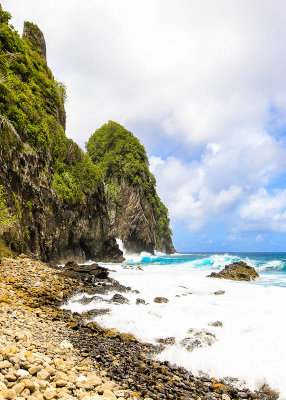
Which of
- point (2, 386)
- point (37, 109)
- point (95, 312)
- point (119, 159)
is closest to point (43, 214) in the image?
point (37, 109)

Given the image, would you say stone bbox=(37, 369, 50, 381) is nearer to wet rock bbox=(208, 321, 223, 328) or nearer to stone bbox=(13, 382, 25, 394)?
stone bbox=(13, 382, 25, 394)

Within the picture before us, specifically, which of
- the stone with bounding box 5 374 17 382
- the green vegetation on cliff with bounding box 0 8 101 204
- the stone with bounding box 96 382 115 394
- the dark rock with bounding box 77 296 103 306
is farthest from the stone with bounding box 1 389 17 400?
the green vegetation on cliff with bounding box 0 8 101 204

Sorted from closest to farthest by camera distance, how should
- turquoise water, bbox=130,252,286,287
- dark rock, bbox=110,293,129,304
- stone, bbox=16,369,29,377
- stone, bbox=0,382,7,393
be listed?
stone, bbox=0,382,7,393
stone, bbox=16,369,29,377
dark rock, bbox=110,293,129,304
turquoise water, bbox=130,252,286,287

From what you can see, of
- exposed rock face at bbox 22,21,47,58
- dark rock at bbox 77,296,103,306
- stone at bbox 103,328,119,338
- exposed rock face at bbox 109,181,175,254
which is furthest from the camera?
exposed rock face at bbox 109,181,175,254

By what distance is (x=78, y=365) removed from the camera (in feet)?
13.0

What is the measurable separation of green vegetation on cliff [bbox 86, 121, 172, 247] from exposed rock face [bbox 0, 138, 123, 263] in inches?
860

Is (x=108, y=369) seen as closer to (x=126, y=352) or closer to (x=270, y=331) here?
(x=126, y=352)

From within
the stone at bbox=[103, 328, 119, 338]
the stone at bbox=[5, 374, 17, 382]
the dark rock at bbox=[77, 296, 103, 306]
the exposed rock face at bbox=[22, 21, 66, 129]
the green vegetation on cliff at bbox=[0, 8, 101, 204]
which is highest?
the exposed rock face at bbox=[22, 21, 66, 129]

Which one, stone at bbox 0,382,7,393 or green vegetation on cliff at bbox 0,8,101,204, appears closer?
stone at bbox 0,382,7,393

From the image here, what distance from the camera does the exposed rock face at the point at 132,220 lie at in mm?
46938

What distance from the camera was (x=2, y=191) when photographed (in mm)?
11875

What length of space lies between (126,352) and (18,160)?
13.1m

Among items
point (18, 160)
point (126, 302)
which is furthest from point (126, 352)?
point (18, 160)

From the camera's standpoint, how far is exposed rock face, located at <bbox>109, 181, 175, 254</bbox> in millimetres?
46938
